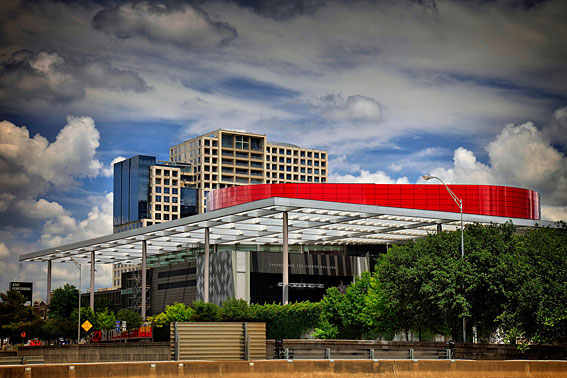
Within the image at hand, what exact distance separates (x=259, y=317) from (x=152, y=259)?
46226mm

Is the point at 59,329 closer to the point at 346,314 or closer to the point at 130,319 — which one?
the point at 130,319

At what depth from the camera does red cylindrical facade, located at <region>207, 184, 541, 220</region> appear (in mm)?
89250

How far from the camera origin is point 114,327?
84750 mm

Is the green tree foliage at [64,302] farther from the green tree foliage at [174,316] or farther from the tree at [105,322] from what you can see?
the green tree foliage at [174,316]

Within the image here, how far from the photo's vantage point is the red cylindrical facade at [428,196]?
89250 mm

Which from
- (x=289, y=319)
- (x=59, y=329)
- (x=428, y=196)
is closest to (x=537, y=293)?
(x=289, y=319)

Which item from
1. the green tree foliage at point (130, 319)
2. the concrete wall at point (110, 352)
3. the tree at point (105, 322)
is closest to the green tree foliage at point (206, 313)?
the concrete wall at point (110, 352)

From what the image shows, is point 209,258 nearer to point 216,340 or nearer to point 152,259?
point 152,259

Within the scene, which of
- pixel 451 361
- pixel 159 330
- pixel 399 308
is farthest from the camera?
pixel 159 330

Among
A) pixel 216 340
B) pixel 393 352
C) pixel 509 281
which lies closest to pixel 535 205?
pixel 509 281

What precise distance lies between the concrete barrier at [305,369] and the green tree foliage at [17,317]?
68.5 m

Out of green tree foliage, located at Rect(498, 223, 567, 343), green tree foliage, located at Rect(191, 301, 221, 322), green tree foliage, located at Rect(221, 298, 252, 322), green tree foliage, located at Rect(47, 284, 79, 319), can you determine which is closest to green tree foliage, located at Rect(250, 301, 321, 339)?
green tree foliage, located at Rect(221, 298, 252, 322)

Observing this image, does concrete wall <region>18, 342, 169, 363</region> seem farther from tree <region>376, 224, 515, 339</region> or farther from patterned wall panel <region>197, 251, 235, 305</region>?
patterned wall panel <region>197, 251, 235, 305</region>

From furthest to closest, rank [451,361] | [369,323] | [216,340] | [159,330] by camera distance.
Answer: [159,330], [369,323], [451,361], [216,340]
